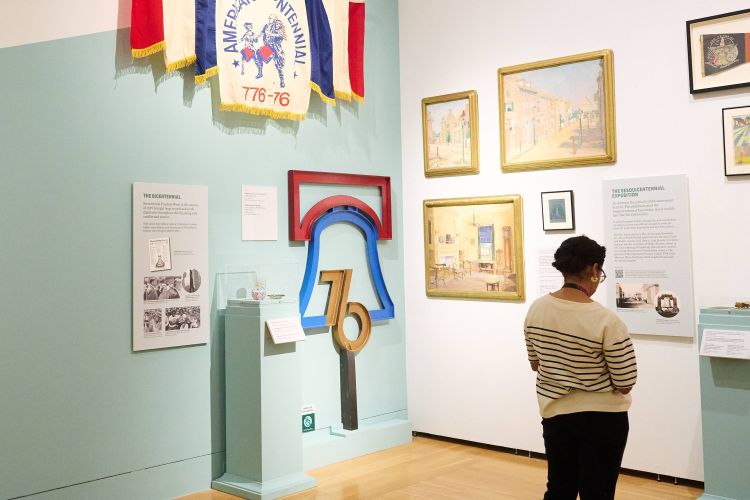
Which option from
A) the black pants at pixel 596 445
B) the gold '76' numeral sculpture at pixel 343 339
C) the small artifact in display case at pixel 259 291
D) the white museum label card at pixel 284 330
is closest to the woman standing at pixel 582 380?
the black pants at pixel 596 445

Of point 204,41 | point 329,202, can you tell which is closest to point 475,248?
point 329,202

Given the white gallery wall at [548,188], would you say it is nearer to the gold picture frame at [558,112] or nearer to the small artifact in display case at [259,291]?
the gold picture frame at [558,112]

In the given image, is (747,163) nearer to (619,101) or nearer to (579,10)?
(619,101)

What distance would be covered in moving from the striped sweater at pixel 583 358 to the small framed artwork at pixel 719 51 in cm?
223

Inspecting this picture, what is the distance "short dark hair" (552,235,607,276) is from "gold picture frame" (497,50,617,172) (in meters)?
2.00

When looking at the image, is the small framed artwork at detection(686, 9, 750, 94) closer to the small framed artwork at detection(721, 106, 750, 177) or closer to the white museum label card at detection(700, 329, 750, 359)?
the small framed artwork at detection(721, 106, 750, 177)

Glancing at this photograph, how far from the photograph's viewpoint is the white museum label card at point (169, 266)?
4.44 metres

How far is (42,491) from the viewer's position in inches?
158

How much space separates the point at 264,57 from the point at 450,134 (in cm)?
162

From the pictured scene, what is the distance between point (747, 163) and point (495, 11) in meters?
2.20

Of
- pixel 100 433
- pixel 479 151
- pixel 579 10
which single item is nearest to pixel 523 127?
pixel 479 151

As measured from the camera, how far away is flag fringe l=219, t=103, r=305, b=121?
4871mm

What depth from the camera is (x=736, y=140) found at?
14.5ft

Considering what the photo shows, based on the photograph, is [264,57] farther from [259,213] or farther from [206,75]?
[259,213]
